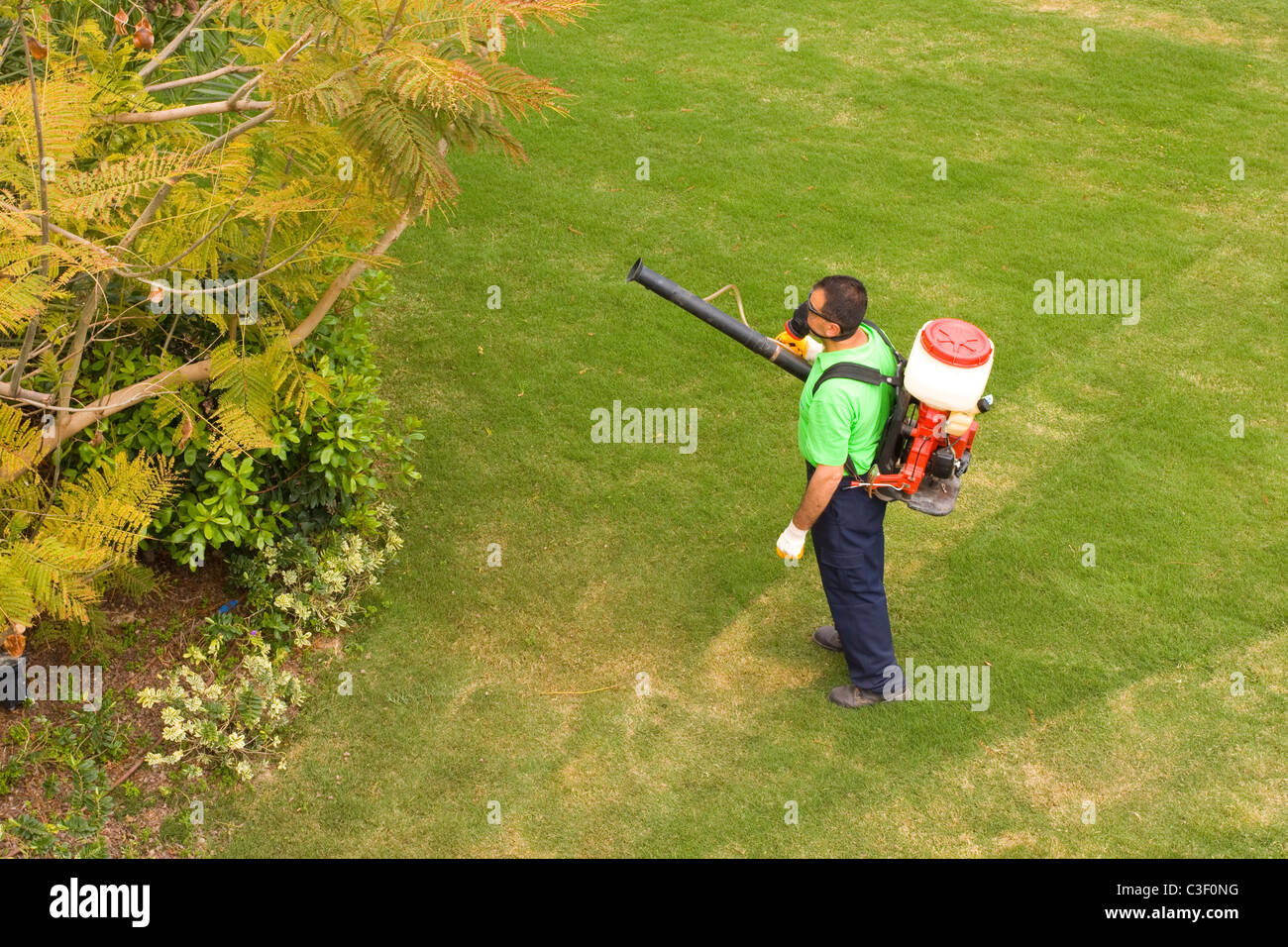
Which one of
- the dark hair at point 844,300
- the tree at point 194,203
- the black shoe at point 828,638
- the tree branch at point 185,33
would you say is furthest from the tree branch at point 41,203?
the black shoe at point 828,638

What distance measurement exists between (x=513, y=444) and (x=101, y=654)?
2661 millimetres

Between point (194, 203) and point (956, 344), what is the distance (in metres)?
3.33

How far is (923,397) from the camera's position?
5082 millimetres

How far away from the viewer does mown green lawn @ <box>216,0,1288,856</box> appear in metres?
5.46

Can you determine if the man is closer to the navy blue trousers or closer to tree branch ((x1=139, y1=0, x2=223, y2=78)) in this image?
the navy blue trousers

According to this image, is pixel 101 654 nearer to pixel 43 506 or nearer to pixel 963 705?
pixel 43 506

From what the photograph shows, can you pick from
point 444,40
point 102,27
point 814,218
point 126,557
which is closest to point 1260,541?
point 814,218

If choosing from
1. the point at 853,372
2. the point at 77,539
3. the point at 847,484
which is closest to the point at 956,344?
the point at 853,372

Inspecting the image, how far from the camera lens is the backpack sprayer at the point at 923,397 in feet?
16.4

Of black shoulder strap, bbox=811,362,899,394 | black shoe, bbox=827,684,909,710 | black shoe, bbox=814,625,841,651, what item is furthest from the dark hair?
black shoe, bbox=827,684,909,710

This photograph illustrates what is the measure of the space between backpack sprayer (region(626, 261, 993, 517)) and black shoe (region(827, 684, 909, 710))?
1.05 m

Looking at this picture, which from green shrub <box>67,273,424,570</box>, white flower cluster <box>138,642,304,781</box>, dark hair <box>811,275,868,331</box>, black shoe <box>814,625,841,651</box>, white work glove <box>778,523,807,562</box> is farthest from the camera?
black shoe <box>814,625,841,651</box>

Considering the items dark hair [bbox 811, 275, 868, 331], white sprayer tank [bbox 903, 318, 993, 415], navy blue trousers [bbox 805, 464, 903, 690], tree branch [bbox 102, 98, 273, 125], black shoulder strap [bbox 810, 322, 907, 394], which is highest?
tree branch [bbox 102, 98, 273, 125]

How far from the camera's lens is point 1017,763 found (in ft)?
18.4
